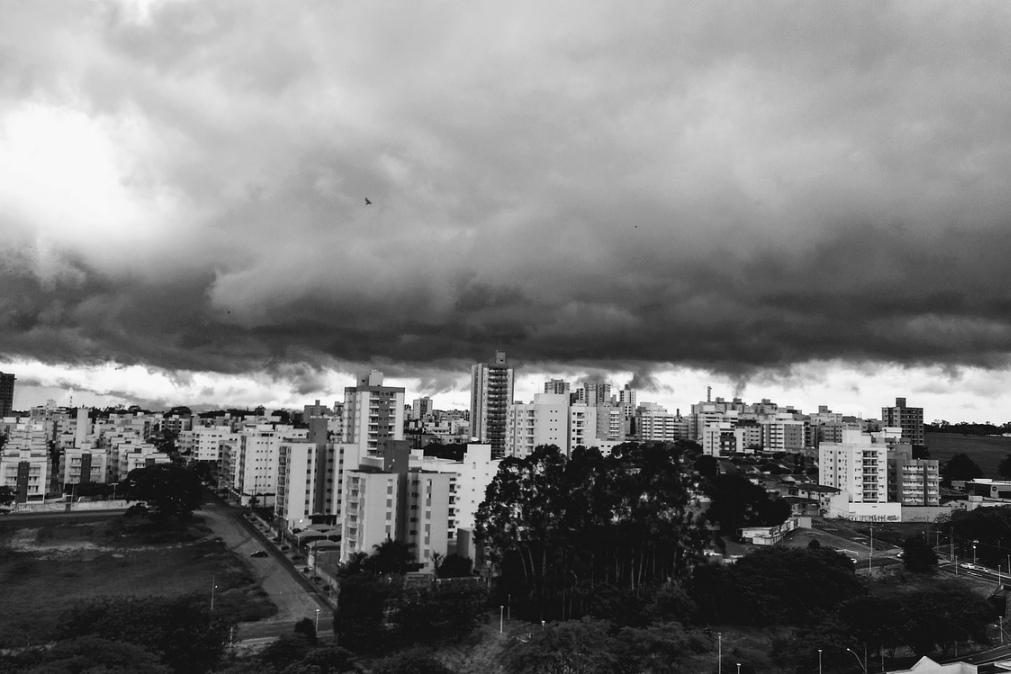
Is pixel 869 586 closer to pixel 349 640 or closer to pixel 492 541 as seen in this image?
pixel 492 541

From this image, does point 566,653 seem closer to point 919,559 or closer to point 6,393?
point 919,559

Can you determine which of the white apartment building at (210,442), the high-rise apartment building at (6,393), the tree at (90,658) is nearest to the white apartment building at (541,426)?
the white apartment building at (210,442)

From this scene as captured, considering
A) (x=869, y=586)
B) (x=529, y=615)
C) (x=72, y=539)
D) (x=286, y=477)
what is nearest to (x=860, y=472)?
(x=869, y=586)

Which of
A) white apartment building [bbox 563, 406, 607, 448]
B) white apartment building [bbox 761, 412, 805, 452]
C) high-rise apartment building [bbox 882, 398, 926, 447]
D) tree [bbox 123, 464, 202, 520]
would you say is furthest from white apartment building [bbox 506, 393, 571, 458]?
high-rise apartment building [bbox 882, 398, 926, 447]

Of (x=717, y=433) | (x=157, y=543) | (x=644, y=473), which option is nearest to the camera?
(x=644, y=473)

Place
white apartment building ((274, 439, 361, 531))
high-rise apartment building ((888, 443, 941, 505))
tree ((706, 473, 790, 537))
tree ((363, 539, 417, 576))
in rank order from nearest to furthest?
tree ((363, 539, 417, 576))
tree ((706, 473, 790, 537))
white apartment building ((274, 439, 361, 531))
high-rise apartment building ((888, 443, 941, 505))

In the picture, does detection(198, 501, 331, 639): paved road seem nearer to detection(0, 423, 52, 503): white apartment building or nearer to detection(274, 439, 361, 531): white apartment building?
detection(274, 439, 361, 531): white apartment building
